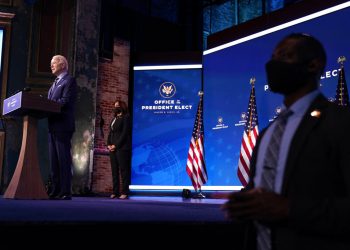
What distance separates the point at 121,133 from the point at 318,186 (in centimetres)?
579

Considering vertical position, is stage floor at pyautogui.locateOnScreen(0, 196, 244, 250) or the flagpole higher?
stage floor at pyautogui.locateOnScreen(0, 196, 244, 250)

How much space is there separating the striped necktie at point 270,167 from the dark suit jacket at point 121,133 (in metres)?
5.57

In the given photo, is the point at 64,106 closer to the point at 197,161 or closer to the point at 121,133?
the point at 121,133

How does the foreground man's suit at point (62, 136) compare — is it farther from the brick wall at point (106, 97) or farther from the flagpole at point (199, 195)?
the brick wall at point (106, 97)

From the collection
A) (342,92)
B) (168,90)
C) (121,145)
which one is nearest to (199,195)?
(121,145)

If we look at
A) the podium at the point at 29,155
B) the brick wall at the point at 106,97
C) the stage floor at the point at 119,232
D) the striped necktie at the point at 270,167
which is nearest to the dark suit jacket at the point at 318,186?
the striped necktie at the point at 270,167

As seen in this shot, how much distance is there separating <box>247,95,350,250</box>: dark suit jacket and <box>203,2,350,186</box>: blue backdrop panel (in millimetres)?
5699

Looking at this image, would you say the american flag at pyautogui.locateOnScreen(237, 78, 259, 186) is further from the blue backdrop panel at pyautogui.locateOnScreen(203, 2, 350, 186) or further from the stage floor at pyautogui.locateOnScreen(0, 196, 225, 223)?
the stage floor at pyautogui.locateOnScreen(0, 196, 225, 223)

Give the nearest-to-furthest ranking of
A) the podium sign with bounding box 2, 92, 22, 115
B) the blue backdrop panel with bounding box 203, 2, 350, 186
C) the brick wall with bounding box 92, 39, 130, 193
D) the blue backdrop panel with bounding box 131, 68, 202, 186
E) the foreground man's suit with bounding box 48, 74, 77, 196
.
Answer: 1. the podium sign with bounding box 2, 92, 22, 115
2. the foreground man's suit with bounding box 48, 74, 77, 196
3. the blue backdrop panel with bounding box 203, 2, 350, 186
4. the brick wall with bounding box 92, 39, 130, 193
5. the blue backdrop panel with bounding box 131, 68, 202, 186

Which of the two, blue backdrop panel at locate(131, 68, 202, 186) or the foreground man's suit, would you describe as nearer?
the foreground man's suit

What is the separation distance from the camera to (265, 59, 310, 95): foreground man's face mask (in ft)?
3.96

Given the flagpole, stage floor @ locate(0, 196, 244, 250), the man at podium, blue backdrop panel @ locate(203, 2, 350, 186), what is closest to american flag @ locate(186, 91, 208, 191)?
the flagpole

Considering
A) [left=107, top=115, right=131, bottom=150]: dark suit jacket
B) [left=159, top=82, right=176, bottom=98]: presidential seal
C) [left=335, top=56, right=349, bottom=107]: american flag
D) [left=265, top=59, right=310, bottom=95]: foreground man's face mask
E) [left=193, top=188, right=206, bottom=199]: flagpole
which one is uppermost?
[left=159, top=82, right=176, bottom=98]: presidential seal

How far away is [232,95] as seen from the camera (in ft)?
27.3
